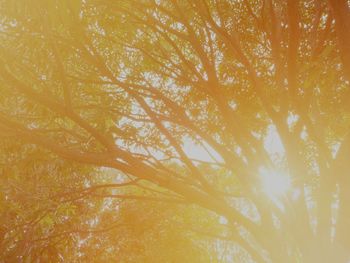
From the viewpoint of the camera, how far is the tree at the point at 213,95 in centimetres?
490

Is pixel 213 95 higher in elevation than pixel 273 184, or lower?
higher

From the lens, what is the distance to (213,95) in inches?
229

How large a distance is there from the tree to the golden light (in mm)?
120

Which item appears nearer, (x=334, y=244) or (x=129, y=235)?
(x=334, y=244)

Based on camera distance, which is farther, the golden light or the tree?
the golden light

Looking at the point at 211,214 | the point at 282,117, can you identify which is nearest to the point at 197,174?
the point at 282,117

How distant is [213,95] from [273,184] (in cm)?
158

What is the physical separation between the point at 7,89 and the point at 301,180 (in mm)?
5005

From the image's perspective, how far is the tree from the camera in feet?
16.1

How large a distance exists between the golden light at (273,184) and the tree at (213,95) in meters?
0.12

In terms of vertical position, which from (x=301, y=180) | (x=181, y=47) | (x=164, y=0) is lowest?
(x=301, y=180)

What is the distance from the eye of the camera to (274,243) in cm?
559

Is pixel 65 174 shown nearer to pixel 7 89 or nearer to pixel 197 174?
pixel 7 89

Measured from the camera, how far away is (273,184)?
19.3ft
